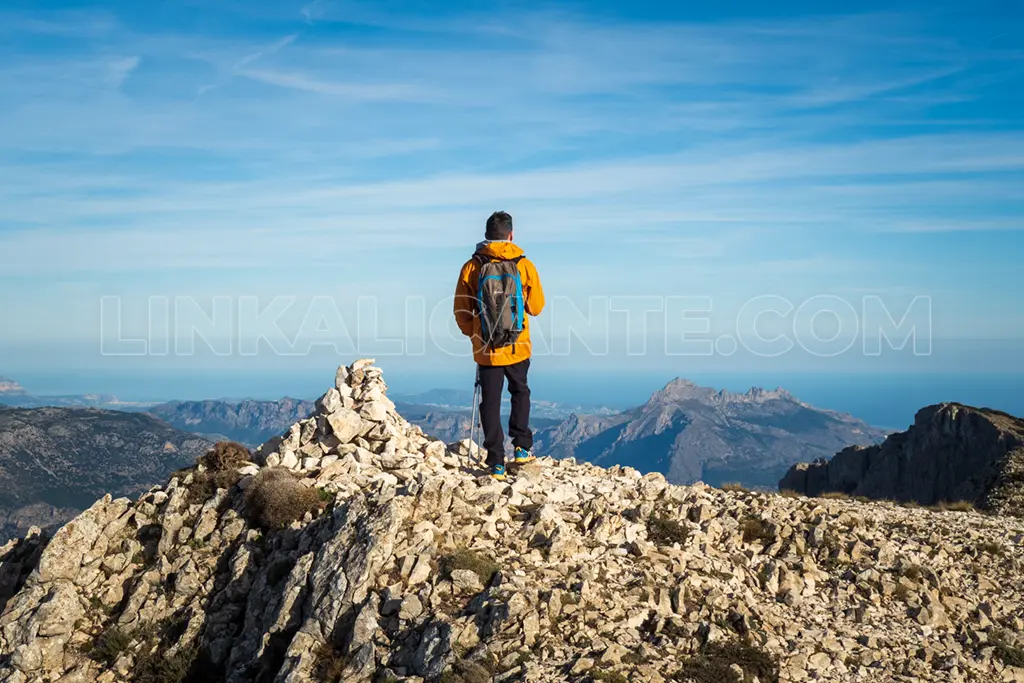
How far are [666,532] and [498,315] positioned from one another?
479 cm

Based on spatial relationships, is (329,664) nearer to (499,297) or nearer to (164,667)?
(164,667)

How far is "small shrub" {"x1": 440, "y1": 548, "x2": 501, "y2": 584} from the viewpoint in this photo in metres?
12.7

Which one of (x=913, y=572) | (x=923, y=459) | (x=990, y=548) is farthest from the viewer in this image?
(x=923, y=459)

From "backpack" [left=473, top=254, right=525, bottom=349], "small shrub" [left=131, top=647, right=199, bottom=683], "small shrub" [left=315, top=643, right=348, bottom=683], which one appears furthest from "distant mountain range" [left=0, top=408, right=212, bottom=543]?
"small shrub" [left=315, top=643, right=348, bottom=683]

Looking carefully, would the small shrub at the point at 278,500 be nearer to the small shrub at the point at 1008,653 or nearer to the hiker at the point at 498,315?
the hiker at the point at 498,315

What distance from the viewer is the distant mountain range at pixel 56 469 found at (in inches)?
6324

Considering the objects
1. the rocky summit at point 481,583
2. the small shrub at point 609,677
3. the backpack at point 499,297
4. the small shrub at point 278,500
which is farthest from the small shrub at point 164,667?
the backpack at point 499,297

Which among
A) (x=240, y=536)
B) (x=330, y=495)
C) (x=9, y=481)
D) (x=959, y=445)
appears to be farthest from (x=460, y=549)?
(x=9, y=481)

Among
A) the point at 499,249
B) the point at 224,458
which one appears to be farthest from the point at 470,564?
the point at 224,458

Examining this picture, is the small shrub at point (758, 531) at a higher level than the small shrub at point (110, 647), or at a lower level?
higher

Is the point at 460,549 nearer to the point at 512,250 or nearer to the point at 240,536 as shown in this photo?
the point at 240,536

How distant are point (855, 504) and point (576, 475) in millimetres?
6688

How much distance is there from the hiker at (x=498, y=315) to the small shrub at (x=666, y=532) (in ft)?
10.2

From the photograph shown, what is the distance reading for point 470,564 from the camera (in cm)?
1277
